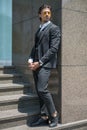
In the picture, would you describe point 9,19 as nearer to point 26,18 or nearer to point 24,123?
point 26,18

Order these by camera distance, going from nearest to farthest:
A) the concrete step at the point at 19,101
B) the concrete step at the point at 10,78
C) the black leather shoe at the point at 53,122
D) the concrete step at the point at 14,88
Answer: the black leather shoe at the point at 53,122, the concrete step at the point at 19,101, the concrete step at the point at 14,88, the concrete step at the point at 10,78

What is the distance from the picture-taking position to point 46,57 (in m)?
4.80

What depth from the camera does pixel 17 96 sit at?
5.54 metres

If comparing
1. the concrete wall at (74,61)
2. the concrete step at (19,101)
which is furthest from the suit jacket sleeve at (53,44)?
the concrete step at (19,101)

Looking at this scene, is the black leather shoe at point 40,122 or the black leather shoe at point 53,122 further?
the black leather shoe at point 40,122

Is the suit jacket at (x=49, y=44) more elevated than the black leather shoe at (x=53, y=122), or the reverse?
the suit jacket at (x=49, y=44)

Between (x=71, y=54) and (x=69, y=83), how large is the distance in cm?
53

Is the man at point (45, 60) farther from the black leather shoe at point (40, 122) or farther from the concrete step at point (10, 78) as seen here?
the concrete step at point (10, 78)

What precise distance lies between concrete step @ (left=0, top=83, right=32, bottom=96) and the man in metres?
0.77

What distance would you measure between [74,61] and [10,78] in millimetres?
1515

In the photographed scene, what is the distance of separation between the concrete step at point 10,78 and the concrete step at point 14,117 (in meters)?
0.92

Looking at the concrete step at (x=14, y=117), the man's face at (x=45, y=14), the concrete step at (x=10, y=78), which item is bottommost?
the concrete step at (x=14, y=117)

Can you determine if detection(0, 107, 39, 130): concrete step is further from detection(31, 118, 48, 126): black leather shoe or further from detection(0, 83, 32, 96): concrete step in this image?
detection(0, 83, 32, 96): concrete step

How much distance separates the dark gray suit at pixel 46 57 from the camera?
4.85 m
